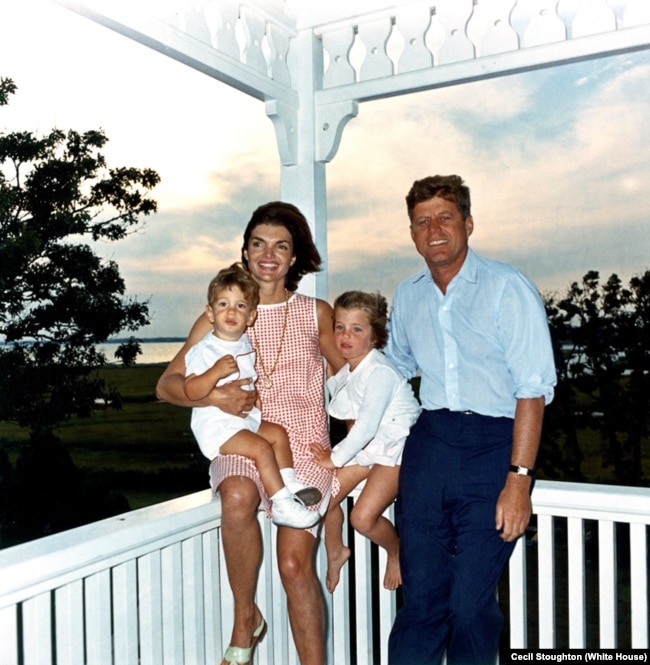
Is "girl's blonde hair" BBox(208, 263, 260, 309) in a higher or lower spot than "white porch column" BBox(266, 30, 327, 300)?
lower

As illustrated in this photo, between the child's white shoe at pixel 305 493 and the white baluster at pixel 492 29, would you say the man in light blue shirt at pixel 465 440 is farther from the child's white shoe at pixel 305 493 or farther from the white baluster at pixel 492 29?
the white baluster at pixel 492 29

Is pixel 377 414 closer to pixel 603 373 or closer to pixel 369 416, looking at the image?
pixel 369 416

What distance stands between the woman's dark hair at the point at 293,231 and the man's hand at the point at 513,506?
1054mm

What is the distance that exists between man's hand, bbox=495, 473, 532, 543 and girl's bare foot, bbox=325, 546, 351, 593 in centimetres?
76

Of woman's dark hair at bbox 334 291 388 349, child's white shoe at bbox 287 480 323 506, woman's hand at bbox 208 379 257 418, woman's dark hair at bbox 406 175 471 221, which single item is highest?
woman's dark hair at bbox 406 175 471 221

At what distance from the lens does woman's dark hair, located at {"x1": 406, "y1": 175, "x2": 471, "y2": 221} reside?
2234 mm

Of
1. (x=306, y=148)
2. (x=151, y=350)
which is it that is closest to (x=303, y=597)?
(x=306, y=148)

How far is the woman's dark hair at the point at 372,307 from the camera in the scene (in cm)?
251

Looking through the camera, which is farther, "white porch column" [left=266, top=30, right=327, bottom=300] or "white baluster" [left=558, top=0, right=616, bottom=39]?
"white porch column" [left=266, top=30, right=327, bottom=300]

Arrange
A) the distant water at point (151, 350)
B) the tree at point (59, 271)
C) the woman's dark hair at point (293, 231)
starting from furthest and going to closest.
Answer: the distant water at point (151, 350) < the tree at point (59, 271) < the woman's dark hair at point (293, 231)

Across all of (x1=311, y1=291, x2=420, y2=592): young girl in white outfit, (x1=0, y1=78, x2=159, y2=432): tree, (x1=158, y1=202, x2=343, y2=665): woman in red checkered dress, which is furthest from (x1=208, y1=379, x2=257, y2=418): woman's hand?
(x1=0, y1=78, x2=159, y2=432): tree

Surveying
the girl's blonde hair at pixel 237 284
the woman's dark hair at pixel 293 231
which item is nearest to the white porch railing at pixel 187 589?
the girl's blonde hair at pixel 237 284

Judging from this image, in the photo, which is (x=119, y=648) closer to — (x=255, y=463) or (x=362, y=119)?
(x=255, y=463)

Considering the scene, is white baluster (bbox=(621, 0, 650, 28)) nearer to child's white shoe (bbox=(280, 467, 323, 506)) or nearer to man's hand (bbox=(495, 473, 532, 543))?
man's hand (bbox=(495, 473, 532, 543))
